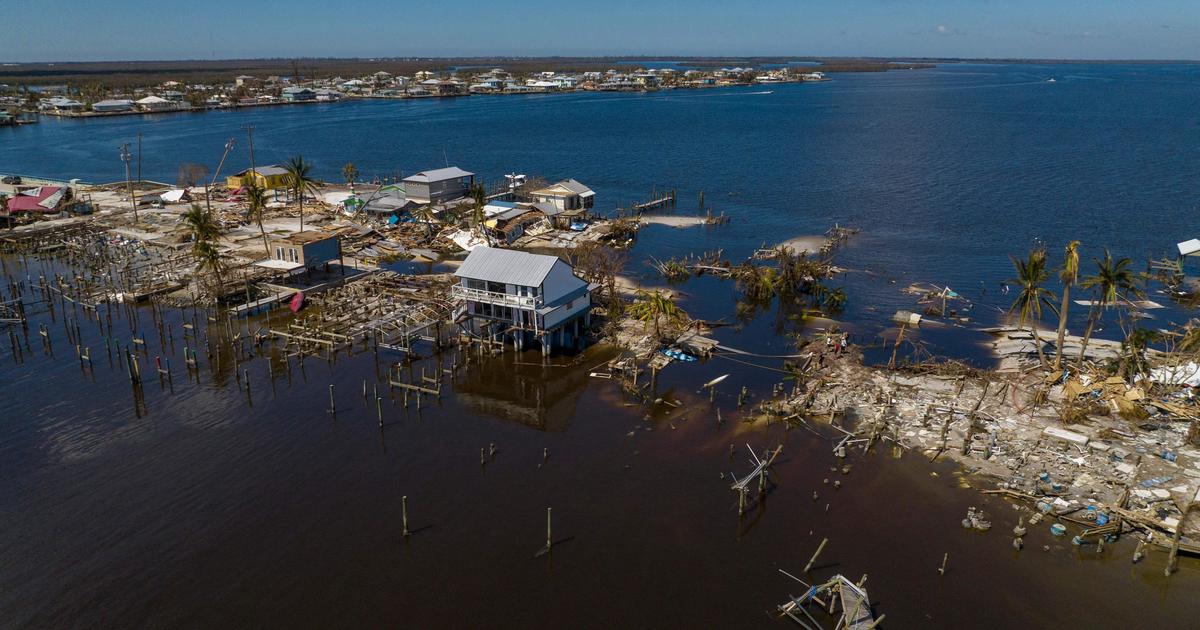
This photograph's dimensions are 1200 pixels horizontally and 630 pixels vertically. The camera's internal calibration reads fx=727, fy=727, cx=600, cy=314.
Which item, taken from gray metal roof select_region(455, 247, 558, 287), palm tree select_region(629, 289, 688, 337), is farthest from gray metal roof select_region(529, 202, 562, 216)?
gray metal roof select_region(455, 247, 558, 287)

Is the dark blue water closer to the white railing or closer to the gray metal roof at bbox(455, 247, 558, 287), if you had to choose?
the gray metal roof at bbox(455, 247, 558, 287)

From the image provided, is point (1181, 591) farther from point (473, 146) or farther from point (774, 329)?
point (473, 146)

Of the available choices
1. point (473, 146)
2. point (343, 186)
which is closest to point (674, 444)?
point (343, 186)

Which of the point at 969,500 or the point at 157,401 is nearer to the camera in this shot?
the point at 969,500

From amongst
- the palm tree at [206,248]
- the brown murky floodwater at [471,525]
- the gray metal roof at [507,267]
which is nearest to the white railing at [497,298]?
the gray metal roof at [507,267]

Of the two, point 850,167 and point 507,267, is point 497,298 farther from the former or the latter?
point 850,167

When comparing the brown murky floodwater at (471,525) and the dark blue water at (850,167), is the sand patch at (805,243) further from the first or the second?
the brown murky floodwater at (471,525)

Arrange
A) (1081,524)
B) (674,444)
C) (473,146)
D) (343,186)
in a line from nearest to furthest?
(1081,524), (674,444), (343,186), (473,146)
